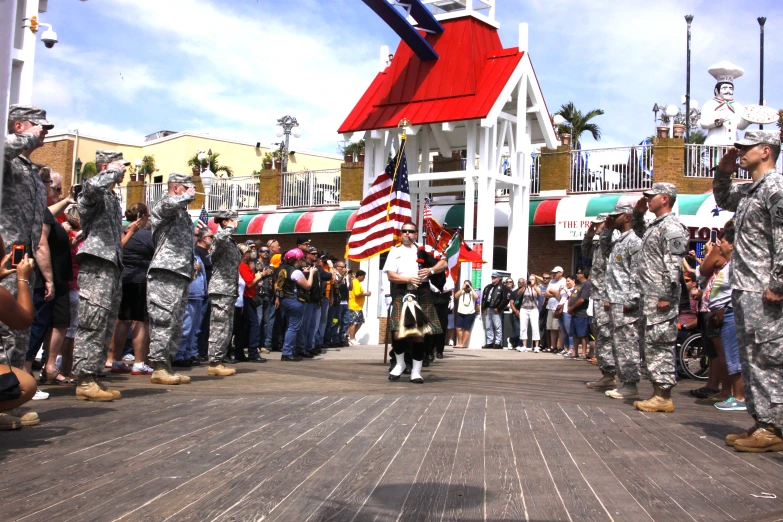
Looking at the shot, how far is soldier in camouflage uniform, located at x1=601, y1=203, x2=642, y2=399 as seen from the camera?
30.1ft

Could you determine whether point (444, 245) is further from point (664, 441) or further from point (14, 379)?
point (14, 379)

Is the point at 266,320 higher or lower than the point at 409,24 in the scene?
lower

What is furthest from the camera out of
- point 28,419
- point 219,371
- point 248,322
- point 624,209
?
point 248,322

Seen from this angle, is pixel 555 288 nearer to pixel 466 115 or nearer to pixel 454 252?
pixel 454 252

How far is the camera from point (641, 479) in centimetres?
483

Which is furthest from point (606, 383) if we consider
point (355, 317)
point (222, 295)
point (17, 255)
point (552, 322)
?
point (355, 317)

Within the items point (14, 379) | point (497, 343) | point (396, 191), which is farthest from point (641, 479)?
point (497, 343)

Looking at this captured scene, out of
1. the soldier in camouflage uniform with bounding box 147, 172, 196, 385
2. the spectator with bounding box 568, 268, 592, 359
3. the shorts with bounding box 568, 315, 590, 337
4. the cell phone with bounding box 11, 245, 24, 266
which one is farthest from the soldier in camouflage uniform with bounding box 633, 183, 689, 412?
the shorts with bounding box 568, 315, 590, 337

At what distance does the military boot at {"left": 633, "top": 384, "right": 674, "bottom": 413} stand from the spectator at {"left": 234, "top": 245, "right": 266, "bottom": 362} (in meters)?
7.27

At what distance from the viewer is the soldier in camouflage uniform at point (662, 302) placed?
7.98 m

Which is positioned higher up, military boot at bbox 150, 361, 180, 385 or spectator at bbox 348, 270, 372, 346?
spectator at bbox 348, 270, 372, 346

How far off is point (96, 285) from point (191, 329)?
500 centimetres

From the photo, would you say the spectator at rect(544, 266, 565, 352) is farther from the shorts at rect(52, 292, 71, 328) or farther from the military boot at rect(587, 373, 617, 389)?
the shorts at rect(52, 292, 71, 328)

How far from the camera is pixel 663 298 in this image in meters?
7.99
